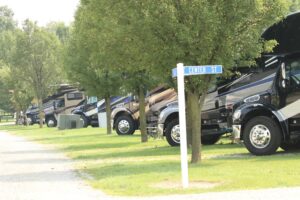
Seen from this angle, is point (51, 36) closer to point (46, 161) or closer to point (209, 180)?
point (46, 161)

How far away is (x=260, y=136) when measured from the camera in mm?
14742

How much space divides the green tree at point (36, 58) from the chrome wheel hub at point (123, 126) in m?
20.6

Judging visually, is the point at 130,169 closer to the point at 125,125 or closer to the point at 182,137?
the point at 182,137

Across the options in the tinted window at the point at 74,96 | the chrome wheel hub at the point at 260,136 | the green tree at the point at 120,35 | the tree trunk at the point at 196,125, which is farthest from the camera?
the tinted window at the point at 74,96

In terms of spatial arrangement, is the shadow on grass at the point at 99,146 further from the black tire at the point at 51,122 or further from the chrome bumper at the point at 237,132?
the black tire at the point at 51,122

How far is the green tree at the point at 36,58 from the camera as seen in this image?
48.3 metres

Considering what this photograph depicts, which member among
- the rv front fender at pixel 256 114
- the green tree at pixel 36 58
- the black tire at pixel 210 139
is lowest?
the black tire at pixel 210 139

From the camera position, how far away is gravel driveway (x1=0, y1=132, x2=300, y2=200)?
929 cm

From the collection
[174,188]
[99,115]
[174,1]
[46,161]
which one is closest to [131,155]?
[46,161]

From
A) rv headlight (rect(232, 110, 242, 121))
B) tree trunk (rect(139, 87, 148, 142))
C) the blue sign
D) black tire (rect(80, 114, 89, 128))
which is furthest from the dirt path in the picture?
black tire (rect(80, 114, 89, 128))

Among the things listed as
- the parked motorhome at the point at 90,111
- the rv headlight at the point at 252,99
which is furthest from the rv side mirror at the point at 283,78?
the parked motorhome at the point at 90,111

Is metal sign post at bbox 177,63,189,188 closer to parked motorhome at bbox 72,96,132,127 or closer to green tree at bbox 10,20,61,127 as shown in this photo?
parked motorhome at bbox 72,96,132,127

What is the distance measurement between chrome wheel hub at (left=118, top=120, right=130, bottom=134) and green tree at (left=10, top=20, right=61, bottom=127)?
2056cm

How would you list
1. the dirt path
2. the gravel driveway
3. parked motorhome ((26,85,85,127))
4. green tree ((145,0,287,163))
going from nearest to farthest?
1. the gravel driveway
2. the dirt path
3. green tree ((145,0,287,163))
4. parked motorhome ((26,85,85,127))
